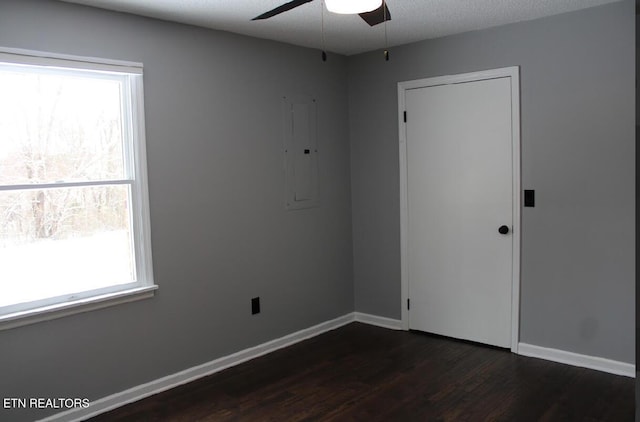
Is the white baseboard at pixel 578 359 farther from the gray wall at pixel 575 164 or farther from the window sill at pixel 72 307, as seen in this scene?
the window sill at pixel 72 307

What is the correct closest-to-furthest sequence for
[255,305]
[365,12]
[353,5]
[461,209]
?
[353,5], [365,12], [255,305], [461,209]

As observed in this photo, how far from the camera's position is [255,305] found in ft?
13.4

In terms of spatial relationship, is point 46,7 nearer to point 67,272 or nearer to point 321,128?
point 67,272

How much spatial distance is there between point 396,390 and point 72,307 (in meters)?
1.96

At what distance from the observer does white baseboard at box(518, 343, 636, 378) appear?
353 cm

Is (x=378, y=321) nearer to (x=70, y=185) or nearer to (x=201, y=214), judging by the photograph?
(x=201, y=214)

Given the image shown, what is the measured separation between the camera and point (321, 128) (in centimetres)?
457

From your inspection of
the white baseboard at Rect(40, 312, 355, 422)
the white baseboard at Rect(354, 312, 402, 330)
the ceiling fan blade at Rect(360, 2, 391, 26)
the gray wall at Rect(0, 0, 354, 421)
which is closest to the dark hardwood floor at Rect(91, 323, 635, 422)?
the white baseboard at Rect(40, 312, 355, 422)

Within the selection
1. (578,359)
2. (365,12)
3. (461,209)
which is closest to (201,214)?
(461,209)

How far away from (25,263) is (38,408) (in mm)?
776

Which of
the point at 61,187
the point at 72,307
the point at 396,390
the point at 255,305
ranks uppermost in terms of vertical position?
the point at 61,187

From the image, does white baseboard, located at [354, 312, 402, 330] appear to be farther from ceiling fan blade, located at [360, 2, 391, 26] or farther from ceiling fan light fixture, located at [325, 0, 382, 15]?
ceiling fan light fixture, located at [325, 0, 382, 15]

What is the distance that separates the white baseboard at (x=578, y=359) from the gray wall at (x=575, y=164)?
4 cm

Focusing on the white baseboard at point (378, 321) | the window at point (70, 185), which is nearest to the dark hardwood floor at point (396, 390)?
the white baseboard at point (378, 321)
